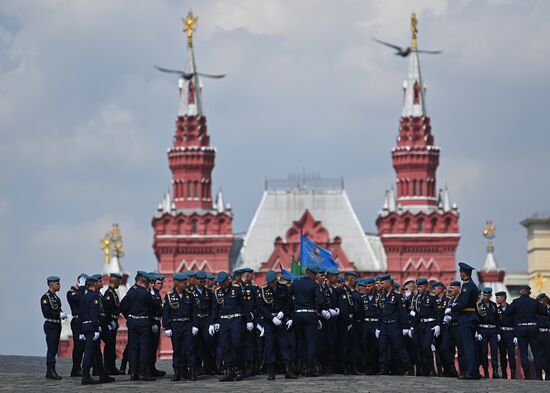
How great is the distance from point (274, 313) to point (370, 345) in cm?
275

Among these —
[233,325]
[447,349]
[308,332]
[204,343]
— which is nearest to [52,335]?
[204,343]

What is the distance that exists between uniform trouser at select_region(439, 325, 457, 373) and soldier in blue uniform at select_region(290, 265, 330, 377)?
2.34 metres

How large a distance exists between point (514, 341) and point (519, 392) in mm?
5858

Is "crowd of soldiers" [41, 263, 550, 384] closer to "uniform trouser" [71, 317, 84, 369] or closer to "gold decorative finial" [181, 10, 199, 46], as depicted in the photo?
"uniform trouser" [71, 317, 84, 369]

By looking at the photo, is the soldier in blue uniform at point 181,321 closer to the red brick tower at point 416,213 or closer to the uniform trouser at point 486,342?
the uniform trouser at point 486,342

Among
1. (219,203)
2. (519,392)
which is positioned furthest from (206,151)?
(519,392)

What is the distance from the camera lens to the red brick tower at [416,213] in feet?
286

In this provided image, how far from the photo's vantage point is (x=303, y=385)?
27484mm

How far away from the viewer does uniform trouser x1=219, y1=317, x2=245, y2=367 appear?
2912 centimetres

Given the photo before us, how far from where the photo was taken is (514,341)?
32.4 metres

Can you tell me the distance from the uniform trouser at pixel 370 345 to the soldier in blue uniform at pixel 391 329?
168mm

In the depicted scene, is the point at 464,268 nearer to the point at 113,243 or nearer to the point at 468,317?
the point at 468,317

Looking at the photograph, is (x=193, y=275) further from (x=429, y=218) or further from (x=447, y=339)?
(x=429, y=218)

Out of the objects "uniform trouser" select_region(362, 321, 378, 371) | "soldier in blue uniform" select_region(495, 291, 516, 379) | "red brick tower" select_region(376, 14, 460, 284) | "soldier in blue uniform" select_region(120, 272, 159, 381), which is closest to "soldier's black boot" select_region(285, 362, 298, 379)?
"soldier in blue uniform" select_region(120, 272, 159, 381)
